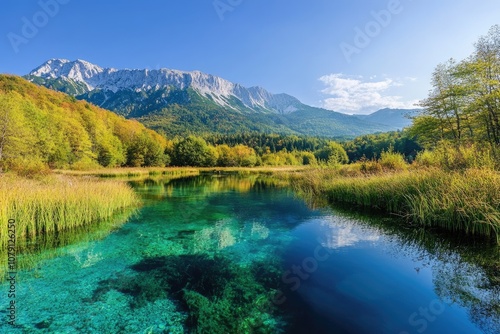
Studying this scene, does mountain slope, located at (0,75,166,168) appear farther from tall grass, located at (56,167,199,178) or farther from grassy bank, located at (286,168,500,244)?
grassy bank, located at (286,168,500,244)

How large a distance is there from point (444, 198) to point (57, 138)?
48.2m

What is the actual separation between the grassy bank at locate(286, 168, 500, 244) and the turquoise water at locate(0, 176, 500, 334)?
3.22 ft

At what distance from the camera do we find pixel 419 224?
988 centimetres

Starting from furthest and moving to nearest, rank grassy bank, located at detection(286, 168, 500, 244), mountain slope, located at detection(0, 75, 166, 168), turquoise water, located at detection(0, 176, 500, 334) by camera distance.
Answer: mountain slope, located at detection(0, 75, 166, 168)
grassy bank, located at detection(286, 168, 500, 244)
turquoise water, located at detection(0, 176, 500, 334)

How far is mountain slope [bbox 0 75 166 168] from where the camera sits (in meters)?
25.9

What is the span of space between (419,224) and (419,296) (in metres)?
5.93

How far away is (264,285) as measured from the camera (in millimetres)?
5602

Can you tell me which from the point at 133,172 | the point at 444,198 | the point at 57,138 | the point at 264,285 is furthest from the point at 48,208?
the point at 57,138

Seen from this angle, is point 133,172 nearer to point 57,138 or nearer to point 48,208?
point 57,138

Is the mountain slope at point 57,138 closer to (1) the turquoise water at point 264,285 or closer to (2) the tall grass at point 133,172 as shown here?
(2) the tall grass at point 133,172

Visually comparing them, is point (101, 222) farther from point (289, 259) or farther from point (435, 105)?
point (435, 105)

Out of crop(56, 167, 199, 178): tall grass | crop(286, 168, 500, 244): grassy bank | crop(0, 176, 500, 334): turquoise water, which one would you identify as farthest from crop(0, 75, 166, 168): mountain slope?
crop(286, 168, 500, 244): grassy bank

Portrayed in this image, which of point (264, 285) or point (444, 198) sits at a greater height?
point (444, 198)

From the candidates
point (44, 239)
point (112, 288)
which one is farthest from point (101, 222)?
point (112, 288)
